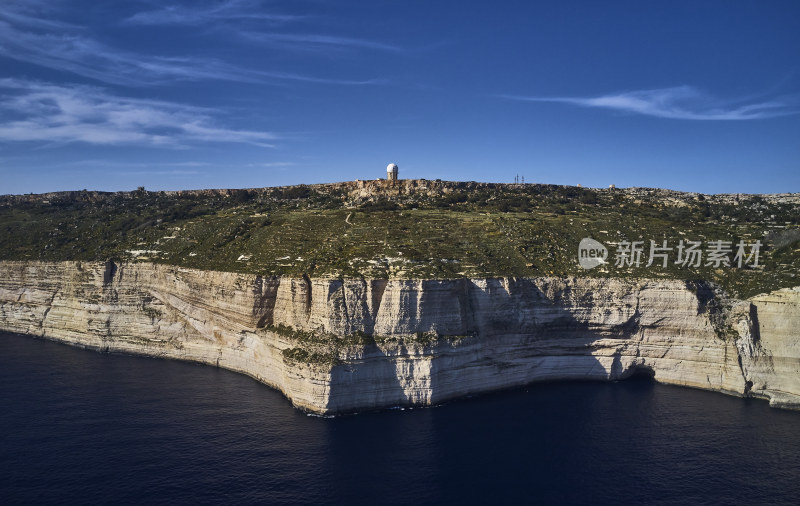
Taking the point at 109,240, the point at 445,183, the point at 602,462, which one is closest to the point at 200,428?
the point at 602,462

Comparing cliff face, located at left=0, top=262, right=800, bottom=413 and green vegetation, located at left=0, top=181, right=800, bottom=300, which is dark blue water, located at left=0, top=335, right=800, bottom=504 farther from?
green vegetation, located at left=0, top=181, right=800, bottom=300

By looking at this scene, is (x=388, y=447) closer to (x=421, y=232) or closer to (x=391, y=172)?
(x=421, y=232)

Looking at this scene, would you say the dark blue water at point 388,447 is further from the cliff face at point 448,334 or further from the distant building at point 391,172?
the distant building at point 391,172

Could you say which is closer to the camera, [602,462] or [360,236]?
[602,462]

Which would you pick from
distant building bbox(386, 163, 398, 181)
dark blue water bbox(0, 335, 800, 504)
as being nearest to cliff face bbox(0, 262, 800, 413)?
dark blue water bbox(0, 335, 800, 504)

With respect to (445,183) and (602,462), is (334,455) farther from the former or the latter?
(445,183)

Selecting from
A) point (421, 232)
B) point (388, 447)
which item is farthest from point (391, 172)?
point (388, 447)

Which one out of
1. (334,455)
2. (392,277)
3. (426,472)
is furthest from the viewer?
(392,277)
